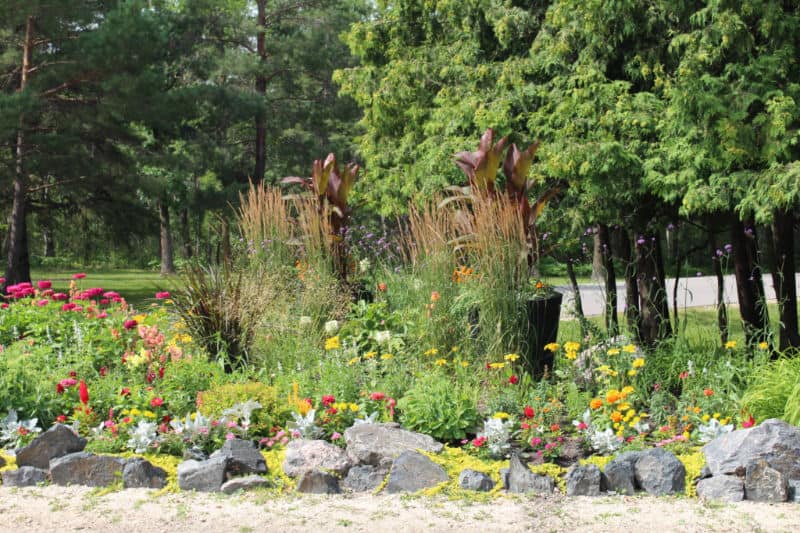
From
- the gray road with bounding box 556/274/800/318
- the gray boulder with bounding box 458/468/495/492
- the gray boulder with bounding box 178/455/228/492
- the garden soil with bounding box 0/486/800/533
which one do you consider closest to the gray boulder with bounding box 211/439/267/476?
the gray boulder with bounding box 178/455/228/492

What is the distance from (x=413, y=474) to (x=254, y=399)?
98cm

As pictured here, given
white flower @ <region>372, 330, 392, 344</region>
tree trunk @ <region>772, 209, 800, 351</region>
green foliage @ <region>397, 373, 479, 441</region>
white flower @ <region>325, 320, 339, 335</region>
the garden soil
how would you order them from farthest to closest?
tree trunk @ <region>772, 209, 800, 351</region>
white flower @ <region>325, 320, 339, 335</region>
white flower @ <region>372, 330, 392, 344</region>
green foliage @ <region>397, 373, 479, 441</region>
the garden soil

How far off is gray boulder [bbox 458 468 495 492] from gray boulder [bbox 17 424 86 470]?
6.23 feet

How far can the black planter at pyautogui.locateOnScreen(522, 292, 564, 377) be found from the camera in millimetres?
4773

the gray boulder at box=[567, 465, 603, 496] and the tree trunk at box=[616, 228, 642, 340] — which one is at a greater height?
the tree trunk at box=[616, 228, 642, 340]

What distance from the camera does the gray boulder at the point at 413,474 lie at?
11.8 ft

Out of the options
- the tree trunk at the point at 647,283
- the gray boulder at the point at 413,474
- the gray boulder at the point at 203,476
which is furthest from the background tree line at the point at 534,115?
the gray boulder at the point at 203,476

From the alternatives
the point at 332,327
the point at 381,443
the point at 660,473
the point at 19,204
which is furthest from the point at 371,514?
the point at 19,204

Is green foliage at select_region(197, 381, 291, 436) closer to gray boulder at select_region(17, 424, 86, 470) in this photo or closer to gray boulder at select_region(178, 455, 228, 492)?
gray boulder at select_region(178, 455, 228, 492)

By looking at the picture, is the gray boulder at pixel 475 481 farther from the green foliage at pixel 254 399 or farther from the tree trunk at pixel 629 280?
the tree trunk at pixel 629 280

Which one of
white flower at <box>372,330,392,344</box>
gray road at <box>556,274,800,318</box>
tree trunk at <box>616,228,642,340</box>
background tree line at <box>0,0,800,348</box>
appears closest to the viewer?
white flower at <box>372,330,392,344</box>

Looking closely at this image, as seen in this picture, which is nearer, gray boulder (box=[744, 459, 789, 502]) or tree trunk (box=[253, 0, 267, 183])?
gray boulder (box=[744, 459, 789, 502])

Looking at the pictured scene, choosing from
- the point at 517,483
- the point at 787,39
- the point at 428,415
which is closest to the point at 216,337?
the point at 428,415

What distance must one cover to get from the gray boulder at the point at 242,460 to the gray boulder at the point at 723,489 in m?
1.97
